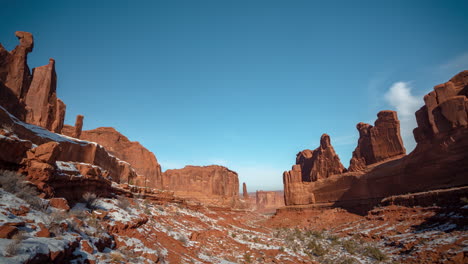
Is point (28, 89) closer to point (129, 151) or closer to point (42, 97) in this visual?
point (42, 97)

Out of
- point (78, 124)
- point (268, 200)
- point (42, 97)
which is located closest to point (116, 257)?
point (42, 97)

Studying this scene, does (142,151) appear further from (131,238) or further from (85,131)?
(131,238)

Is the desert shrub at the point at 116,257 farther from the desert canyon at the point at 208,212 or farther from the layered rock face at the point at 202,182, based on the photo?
the layered rock face at the point at 202,182

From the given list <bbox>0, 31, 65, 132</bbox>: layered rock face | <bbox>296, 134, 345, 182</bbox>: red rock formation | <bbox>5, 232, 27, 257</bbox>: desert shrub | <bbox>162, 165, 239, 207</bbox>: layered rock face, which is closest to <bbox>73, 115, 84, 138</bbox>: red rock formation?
<bbox>0, 31, 65, 132</bbox>: layered rock face

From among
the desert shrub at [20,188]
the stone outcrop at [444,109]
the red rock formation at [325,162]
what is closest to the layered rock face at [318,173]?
the red rock formation at [325,162]

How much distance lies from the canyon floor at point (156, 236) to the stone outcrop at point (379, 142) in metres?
16.6

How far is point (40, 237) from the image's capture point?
4.61 meters

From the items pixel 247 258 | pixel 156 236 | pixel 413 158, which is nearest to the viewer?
pixel 156 236

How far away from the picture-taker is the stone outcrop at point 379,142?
133ft

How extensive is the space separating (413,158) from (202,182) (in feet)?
240

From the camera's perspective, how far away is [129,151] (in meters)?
66.2

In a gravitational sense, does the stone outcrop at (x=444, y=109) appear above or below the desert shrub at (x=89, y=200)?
above

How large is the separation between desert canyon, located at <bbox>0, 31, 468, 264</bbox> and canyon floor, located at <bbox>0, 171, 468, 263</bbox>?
0.05 meters

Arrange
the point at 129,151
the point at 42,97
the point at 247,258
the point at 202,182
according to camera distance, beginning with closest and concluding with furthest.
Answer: the point at 247,258, the point at 42,97, the point at 129,151, the point at 202,182
